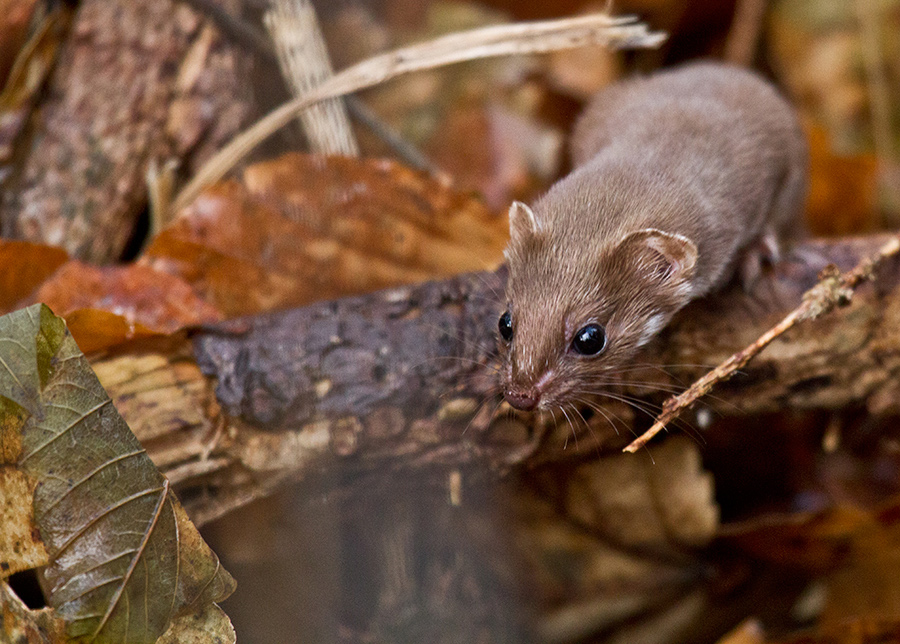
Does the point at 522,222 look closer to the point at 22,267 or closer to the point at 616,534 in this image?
the point at 616,534

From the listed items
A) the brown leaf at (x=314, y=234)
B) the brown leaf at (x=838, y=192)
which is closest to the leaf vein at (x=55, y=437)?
the brown leaf at (x=314, y=234)

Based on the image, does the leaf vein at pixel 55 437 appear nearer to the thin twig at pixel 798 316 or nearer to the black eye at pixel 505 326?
the black eye at pixel 505 326

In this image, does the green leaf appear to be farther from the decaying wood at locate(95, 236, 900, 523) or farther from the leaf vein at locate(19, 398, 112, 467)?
the decaying wood at locate(95, 236, 900, 523)

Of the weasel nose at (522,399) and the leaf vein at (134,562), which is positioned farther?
the weasel nose at (522,399)

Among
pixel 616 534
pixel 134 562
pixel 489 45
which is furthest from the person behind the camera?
pixel 616 534

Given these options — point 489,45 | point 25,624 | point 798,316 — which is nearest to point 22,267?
point 25,624
